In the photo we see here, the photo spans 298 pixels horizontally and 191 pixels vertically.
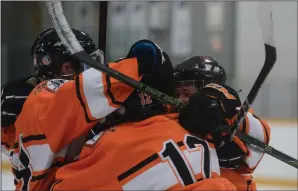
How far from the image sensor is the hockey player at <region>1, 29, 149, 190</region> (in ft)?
3.13

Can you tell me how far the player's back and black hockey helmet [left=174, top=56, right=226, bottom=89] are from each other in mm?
237

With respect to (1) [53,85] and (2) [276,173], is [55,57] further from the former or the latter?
(2) [276,173]

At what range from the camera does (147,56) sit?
3.18 feet

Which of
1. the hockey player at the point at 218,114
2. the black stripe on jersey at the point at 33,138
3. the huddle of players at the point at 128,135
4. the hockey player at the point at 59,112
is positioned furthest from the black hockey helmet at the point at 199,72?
the black stripe on jersey at the point at 33,138

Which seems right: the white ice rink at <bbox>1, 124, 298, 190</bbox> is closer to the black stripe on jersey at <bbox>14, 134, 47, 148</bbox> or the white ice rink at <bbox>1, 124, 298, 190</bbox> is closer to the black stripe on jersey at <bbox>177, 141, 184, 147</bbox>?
the black stripe on jersey at <bbox>14, 134, 47, 148</bbox>

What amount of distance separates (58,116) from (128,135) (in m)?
0.14

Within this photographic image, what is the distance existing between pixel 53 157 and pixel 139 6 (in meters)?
3.78

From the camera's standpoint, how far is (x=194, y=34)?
15.7ft

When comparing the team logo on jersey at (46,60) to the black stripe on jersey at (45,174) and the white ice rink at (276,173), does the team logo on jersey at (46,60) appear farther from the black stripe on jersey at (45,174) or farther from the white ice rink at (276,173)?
the white ice rink at (276,173)

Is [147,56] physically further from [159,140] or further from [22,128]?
[22,128]

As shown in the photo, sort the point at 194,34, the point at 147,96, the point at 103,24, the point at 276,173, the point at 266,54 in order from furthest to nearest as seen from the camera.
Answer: the point at 194,34
the point at 276,173
the point at 103,24
the point at 147,96
the point at 266,54

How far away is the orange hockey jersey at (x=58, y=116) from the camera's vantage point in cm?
95

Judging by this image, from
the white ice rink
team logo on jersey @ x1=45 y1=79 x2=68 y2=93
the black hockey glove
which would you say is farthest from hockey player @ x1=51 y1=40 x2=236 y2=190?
the white ice rink

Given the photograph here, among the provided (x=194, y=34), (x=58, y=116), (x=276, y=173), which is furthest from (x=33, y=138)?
(x=194, y=34)
